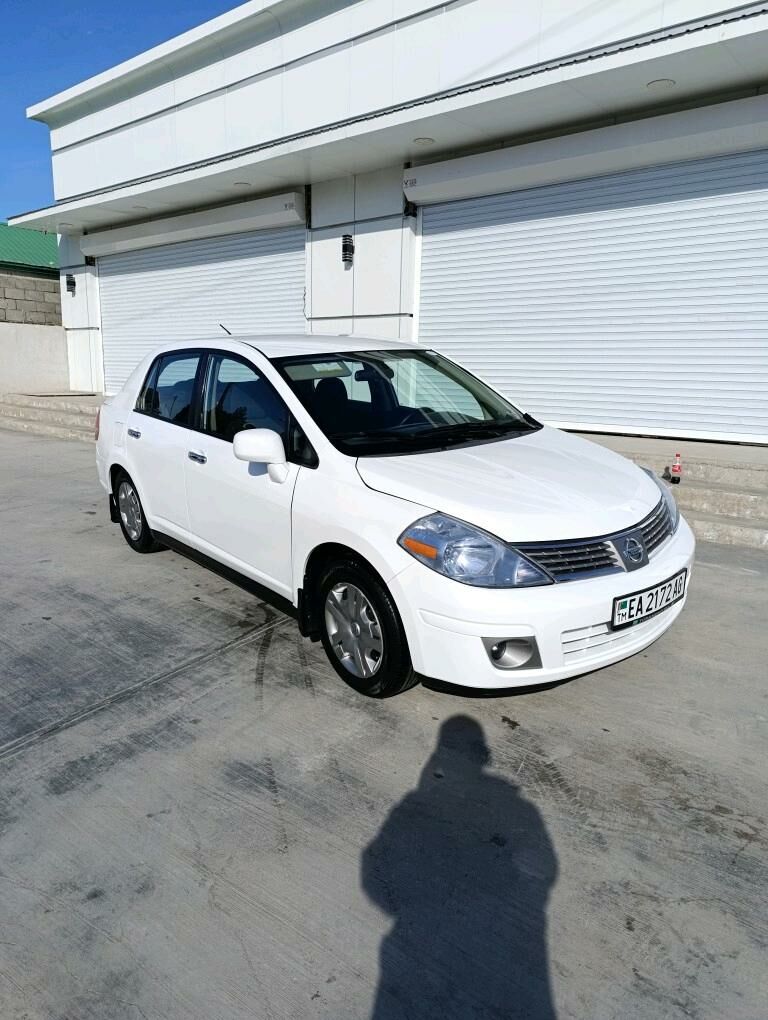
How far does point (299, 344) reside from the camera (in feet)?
13.3

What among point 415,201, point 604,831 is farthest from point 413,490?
point 415,201

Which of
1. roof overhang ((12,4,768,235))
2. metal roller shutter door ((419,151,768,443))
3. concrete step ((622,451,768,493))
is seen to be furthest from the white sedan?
metal roller shutter door ((419,151,768,443))

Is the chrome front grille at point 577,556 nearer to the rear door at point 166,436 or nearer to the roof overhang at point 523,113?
the rear door at point 166,436

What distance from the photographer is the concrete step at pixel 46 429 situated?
1148 cm

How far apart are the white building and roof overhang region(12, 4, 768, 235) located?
0.03 meters

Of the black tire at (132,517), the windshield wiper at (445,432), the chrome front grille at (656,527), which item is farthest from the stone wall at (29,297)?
the chrome front grille at (656,527)

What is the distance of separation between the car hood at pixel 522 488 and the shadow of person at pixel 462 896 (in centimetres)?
98

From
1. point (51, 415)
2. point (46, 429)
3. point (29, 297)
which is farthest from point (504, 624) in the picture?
point (29, 297)

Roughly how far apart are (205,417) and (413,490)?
1.78 metres

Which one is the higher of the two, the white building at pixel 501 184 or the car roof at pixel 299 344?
the white building at pixel 501 184

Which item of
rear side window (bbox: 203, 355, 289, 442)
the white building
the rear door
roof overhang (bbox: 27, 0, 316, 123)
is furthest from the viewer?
roof overhang (bbox: 27, 0, 316, 123)

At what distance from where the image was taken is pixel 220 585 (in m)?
4.64

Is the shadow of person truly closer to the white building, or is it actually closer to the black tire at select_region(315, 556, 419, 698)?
the black tire at select_region(315, 556, 419, 698)

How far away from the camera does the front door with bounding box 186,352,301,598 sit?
11.3 ft
